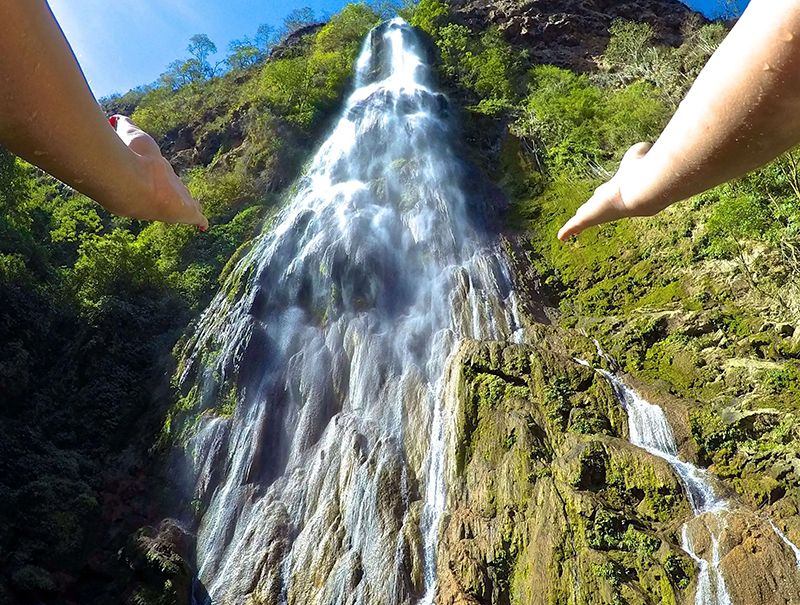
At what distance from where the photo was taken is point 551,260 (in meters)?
14.1

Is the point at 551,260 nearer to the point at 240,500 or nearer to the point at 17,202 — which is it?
the point at 240,500

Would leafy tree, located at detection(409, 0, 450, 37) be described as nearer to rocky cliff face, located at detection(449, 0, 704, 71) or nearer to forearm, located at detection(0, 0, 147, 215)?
rocky cliff face, located at detection(449, 0, 704, 71)

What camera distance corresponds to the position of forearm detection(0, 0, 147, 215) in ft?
1.96

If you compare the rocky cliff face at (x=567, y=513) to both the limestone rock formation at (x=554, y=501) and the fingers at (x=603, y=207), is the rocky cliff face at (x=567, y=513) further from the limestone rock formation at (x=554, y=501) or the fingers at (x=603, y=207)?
the fingers at (x=603, y=207)

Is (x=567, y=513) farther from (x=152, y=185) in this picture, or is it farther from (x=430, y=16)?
(x=430, y=16)

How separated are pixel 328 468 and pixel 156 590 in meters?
3.26

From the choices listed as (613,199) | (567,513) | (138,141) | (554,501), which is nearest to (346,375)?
(554,501)

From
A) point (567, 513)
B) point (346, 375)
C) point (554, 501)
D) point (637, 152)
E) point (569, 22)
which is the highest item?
point (569, 22)

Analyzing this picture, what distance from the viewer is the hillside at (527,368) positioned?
707 centimetres

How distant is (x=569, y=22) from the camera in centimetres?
2711

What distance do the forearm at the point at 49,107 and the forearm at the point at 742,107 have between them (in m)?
0.84

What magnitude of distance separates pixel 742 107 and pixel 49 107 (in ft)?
2.88

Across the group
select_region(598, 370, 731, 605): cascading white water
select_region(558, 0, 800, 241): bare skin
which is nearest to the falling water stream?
select_region(598, 370, 731, 605): cascading white water

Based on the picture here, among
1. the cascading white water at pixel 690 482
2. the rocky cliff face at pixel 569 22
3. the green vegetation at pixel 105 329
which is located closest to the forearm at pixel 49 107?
the cascading white water at pixel 690 482
